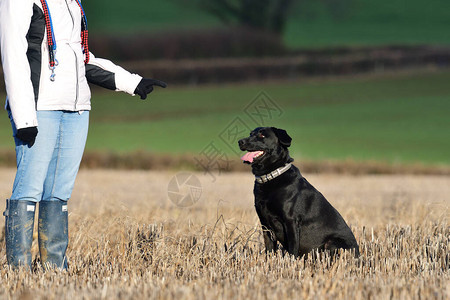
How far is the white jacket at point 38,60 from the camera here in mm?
4422

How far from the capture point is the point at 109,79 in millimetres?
5258

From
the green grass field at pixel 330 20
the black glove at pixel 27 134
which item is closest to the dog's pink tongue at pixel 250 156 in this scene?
the black glove at pixel 27 134

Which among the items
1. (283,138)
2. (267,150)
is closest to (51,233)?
(267,150)

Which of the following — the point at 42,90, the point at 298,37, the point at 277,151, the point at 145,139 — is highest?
the point at 298,37

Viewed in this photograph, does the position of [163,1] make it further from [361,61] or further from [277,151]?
[277,151]

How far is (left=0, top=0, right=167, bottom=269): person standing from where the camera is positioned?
14.6 feet

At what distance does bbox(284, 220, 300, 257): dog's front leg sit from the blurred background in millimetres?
16800

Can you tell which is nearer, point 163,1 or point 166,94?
point 166,94

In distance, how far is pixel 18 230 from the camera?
4707 mm

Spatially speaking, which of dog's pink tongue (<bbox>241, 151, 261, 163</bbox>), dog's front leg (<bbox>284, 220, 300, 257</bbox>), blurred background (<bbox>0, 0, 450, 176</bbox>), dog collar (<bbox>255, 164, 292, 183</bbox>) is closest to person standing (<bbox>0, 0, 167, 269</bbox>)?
dog's pink tongue (<bbox>241, 151, 261, 163</bbox>)

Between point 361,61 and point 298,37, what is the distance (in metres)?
4.52

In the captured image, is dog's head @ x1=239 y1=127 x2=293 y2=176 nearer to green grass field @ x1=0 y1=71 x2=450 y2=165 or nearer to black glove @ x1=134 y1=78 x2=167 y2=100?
black glove @ x1=134 y1=78 x2=167 y2=100

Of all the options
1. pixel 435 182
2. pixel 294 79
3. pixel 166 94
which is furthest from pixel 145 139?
pixel 435 182

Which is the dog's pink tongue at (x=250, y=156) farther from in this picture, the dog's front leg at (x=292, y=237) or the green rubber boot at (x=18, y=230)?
the green rubber boot at (x=18, y=230)
